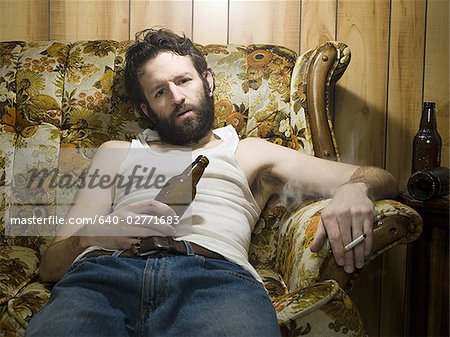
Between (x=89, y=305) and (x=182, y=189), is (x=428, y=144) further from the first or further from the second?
(x=89, y=305)

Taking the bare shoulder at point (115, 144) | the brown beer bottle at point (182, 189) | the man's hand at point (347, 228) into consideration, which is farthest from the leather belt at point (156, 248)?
the bare shoulder at point (115, 144)

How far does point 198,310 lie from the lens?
1.16 m

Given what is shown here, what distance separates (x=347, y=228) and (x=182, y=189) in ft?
1.24

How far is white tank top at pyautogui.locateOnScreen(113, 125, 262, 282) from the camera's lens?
1390 mm

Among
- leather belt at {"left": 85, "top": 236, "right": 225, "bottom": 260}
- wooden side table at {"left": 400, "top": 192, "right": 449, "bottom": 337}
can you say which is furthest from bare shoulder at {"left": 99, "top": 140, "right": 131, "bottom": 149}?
wooden side table at {"left": 400, "top": 192, "right": 449, "bottom": 337}

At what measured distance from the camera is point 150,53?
168cm

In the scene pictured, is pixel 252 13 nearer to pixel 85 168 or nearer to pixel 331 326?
pixel 85 168

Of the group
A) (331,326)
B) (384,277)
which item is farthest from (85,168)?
(384,277)

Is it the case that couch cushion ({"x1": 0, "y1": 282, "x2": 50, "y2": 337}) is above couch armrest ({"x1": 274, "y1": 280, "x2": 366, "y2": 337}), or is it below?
below

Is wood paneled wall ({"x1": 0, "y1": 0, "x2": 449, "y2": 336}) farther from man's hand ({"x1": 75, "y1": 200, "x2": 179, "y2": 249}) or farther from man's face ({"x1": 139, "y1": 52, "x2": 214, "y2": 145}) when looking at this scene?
man's hand ({"x1": 75, "y1": 200, "x2": 179, "y2": 249})

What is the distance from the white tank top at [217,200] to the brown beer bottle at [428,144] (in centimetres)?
56

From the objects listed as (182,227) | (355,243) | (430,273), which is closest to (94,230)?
(182,227)

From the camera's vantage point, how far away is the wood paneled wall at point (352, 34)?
1951 mm

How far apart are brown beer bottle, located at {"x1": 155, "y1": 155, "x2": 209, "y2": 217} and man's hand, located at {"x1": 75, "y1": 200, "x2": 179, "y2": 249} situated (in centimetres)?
4
